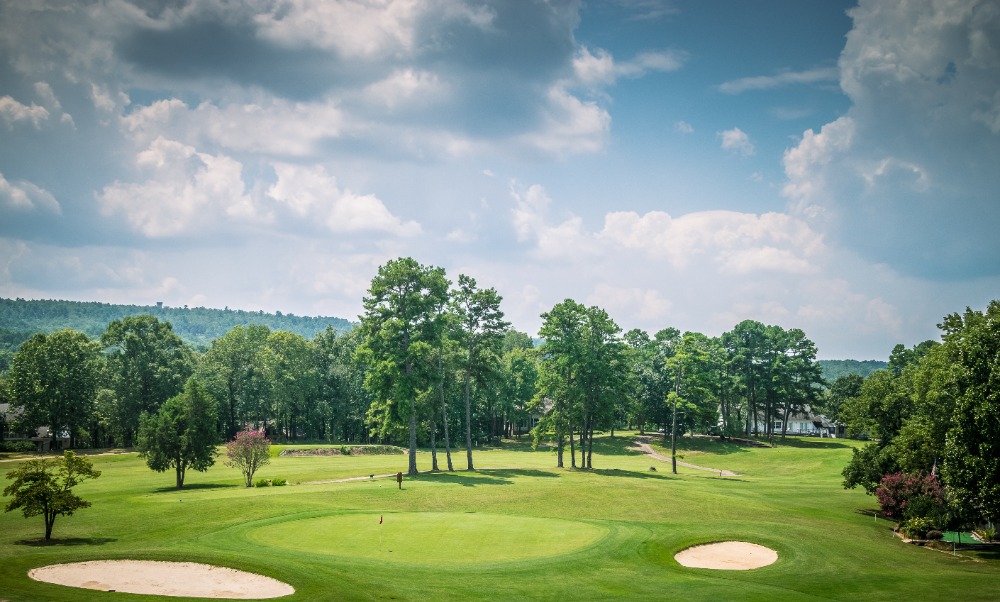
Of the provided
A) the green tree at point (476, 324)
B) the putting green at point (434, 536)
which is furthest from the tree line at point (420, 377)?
the putting green at point (434, 536)

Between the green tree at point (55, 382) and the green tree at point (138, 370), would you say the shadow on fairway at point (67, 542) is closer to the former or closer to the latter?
the green tree at point (138, 370)

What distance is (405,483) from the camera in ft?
164

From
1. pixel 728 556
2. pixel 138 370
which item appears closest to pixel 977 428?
pixel 728 556

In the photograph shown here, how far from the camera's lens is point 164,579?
23.0m

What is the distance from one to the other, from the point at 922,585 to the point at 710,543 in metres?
9.60

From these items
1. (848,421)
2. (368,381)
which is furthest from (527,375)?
(848,421)

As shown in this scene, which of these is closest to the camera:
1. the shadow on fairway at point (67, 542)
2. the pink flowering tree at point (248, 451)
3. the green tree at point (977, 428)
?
the shadow on fairway at point (67, 542)

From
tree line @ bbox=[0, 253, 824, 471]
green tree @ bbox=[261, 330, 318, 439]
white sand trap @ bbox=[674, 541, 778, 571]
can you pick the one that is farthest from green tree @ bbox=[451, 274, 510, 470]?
green tree @ bbox=[261, 330, 318, 439]

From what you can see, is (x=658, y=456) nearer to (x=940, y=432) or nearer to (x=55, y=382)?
(x=940, y=432)

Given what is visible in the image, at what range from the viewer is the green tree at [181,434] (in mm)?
49219

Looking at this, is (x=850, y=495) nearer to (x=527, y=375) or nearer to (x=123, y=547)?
(x=123, y=547)

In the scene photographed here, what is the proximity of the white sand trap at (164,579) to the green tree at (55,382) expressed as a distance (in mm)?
73841

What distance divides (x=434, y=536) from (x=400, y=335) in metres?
27.1

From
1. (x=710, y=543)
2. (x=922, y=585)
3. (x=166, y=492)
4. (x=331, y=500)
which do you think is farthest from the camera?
(x=166, y=492)
